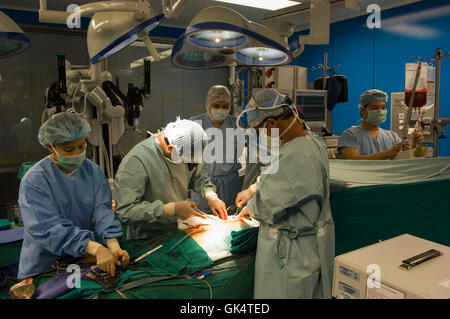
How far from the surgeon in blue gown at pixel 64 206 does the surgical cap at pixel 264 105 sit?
2.80 feet

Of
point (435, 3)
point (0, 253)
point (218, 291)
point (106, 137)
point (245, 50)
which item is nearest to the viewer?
point (218, 291)

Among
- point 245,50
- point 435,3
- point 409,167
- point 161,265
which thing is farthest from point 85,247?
point 435,3

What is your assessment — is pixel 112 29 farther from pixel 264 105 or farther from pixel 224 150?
pixel 224 150

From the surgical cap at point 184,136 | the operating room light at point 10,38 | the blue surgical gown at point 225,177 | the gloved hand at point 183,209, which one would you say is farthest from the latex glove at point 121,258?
the blue surgical gown at point 225,177

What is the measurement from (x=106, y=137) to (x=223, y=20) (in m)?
2.06

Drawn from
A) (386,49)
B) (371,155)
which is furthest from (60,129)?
(386,49)

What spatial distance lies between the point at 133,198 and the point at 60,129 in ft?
1.62

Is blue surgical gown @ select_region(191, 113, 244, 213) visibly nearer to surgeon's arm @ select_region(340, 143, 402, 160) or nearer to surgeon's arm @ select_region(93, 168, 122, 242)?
surgeon's arm @ select_region(340, 143, 402, 160)

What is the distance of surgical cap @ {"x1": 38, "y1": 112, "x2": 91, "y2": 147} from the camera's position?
168 centimetres

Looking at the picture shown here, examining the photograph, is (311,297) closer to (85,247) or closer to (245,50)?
(85,247)

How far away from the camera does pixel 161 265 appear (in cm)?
155

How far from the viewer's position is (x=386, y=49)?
5.07 metres

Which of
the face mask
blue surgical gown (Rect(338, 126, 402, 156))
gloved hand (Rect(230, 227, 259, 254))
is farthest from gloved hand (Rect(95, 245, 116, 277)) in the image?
the face mask

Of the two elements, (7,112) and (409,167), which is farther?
(7,112)
